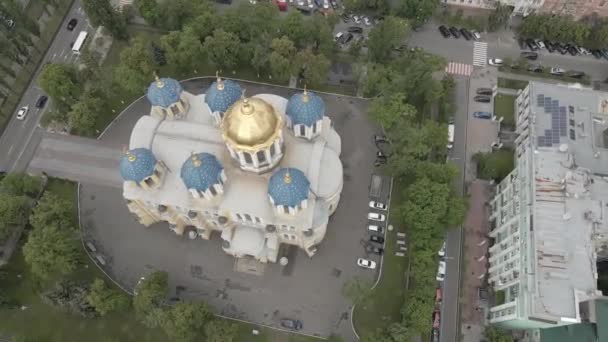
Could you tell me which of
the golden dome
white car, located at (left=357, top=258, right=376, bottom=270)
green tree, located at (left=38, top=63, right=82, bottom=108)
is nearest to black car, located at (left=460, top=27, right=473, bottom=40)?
white car, located at (left=357, top=258, right=376, bottom=270)

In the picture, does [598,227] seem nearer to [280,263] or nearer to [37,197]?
[280,263]

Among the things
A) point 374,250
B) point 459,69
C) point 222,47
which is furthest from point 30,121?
point 459,69

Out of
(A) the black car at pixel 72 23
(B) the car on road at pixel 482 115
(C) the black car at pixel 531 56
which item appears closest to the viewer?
(B) the car on road at pixel 482 115

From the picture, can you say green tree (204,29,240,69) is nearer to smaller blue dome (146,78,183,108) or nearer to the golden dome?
smaller blue dome (146,78,183,108)

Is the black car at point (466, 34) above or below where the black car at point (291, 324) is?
above

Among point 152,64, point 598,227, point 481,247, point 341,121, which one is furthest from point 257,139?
point 598,227

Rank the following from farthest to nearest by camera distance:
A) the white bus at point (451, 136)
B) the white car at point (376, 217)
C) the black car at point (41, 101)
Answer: the black car at point (41, 101) → the white bus at point (451, 136) → the white car at point (376, 217)

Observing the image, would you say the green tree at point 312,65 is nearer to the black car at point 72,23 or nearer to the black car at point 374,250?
the black car at point 374,250

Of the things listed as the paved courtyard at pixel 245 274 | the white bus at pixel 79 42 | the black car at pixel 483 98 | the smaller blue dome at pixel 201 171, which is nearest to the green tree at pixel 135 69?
the white bus at pixel 79 42
